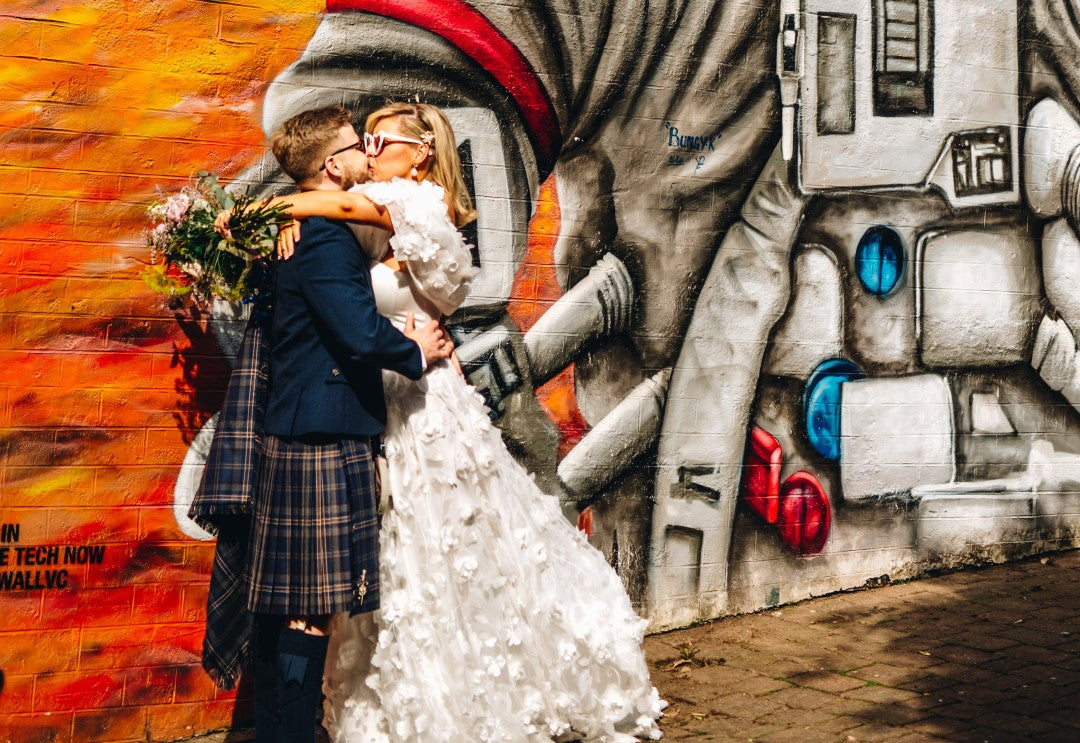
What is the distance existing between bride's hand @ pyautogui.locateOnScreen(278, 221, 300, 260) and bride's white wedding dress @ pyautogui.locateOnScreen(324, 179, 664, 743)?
29 centimetres

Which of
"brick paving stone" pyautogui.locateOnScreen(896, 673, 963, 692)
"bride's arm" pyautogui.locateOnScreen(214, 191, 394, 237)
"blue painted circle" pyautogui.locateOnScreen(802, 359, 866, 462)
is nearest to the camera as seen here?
"bride's arm" pyautogui.locateOnScreen(214, 191, 394, 237)

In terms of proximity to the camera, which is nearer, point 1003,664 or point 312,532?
point 312,532

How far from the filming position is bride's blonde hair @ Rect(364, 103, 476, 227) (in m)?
3.72

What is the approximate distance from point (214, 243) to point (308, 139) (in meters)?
0.45

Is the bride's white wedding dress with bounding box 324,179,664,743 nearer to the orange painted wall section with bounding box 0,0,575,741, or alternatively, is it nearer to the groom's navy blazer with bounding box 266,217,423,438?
the groom's navy blazer with bounding box 266,217,423,438

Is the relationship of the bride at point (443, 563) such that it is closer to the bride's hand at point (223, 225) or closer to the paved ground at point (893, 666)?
the bride's hand at point (223, 225)

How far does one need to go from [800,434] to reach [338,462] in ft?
→ 9.36

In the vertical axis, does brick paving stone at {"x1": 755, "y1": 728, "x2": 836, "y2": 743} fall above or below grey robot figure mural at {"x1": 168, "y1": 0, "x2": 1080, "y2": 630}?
below

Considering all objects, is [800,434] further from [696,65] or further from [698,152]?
[696,65]

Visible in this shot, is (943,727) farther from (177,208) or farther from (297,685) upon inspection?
(177,208)

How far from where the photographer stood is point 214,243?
345cm

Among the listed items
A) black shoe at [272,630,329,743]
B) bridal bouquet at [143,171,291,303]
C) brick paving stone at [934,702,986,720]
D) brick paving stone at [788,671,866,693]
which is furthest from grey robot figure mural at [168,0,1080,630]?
brick paving stone at [934,702,986,720]

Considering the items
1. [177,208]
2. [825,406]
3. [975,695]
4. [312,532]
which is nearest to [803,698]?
[975,695]

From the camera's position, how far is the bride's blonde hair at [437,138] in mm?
3721
